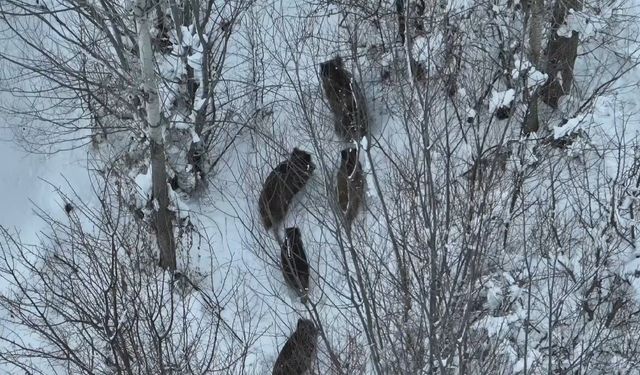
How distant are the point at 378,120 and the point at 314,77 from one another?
4.48ft

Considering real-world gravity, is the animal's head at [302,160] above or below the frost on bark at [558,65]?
below

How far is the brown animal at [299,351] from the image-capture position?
37.8 feet

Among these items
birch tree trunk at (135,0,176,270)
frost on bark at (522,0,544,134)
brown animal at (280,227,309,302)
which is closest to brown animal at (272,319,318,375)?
brown animal at (280,227,309,302)

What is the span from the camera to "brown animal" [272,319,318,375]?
1152 centimetres

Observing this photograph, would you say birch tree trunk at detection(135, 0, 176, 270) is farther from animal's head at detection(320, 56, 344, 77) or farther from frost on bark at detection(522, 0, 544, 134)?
frost on bark at detection(522, 0, 544, 134)

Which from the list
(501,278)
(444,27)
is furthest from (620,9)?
(501,278)

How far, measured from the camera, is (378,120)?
13195 millimetres

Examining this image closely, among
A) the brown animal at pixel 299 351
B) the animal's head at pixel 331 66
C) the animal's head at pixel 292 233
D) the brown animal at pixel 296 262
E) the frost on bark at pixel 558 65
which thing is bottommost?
the brown animal at pixel 299 351

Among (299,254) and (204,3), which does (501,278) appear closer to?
(299,254)

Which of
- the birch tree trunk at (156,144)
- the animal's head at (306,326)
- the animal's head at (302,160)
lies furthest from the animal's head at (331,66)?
the animal's head at (306,326)

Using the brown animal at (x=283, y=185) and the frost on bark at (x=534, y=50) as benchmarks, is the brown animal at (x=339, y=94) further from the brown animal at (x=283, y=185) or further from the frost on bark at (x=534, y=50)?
the frost on bark at (x=534, y=50)

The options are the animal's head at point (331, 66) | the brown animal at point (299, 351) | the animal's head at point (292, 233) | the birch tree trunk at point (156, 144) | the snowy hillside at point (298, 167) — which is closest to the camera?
the snowy hillside at point (298, 167)

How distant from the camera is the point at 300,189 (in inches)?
511

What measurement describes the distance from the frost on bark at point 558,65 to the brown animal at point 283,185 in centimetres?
353
